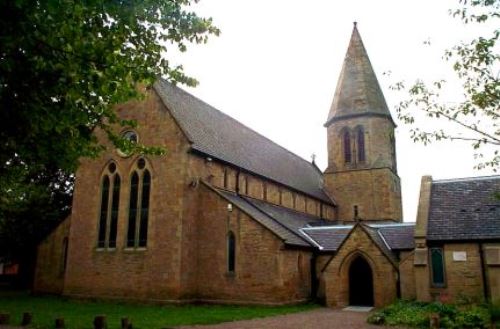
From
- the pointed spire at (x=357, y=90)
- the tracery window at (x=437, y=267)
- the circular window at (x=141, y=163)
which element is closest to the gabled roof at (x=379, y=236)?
the tracery window at (x=437, y=267)

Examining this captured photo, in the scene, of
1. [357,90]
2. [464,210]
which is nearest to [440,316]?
[464,210]

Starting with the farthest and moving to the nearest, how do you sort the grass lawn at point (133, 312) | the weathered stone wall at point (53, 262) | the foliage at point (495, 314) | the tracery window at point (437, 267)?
the weathered stone wall at point (53, 262), the tracery window at point (437, 267), the grass lawn at point (133, 312), the foliage at point (495, 314)

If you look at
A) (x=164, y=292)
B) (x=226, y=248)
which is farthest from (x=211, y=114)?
(x=164, y=292)

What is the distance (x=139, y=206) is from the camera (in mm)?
25422

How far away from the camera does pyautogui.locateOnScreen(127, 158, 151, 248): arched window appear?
Answer: 2503cm

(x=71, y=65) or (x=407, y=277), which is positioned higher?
(x=71, y=65)

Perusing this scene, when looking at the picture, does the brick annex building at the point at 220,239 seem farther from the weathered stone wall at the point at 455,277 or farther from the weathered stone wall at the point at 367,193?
the weathered stone wall at the point at 367,193

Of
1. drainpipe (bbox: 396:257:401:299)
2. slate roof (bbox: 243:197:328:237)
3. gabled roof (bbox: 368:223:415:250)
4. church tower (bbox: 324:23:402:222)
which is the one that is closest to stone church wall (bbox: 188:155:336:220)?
slate roof (bbox: 243:197:328:237)

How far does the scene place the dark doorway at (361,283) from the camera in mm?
26375

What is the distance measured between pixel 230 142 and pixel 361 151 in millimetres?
16279

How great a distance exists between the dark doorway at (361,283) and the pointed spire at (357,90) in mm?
18946

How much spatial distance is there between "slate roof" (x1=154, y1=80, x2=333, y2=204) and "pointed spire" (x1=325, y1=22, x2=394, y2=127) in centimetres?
687

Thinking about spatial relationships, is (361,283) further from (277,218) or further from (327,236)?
(277,218)

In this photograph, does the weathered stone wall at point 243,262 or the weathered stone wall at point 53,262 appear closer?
the weathered stone wall at point 243,262
